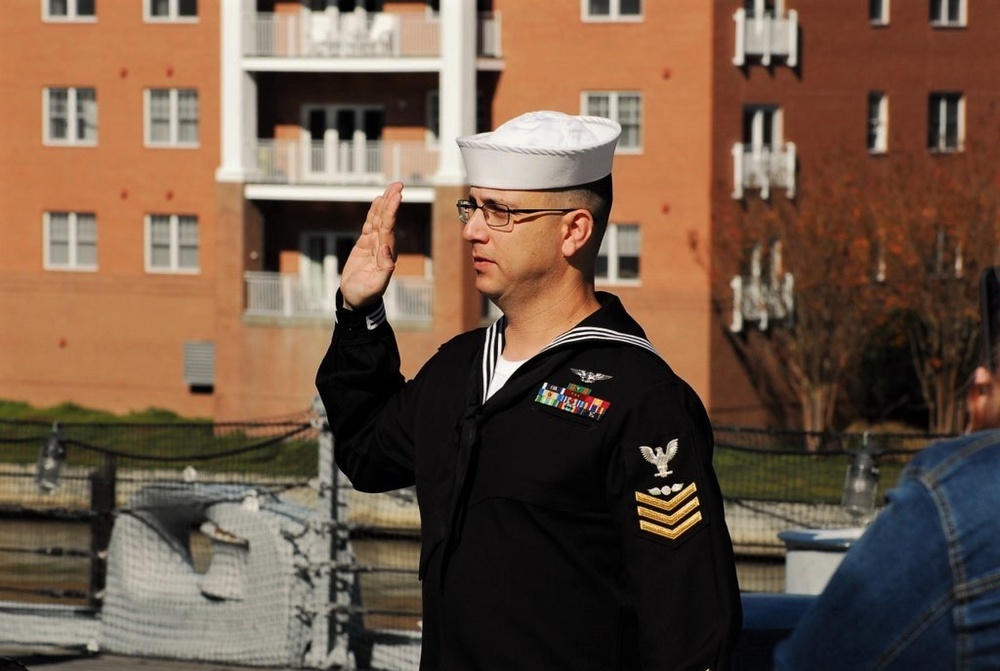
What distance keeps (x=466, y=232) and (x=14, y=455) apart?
2182 centimetres

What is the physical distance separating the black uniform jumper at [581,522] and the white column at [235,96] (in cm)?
3356

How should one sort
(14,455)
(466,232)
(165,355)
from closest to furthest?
(466,232), (14,455), (165,355)

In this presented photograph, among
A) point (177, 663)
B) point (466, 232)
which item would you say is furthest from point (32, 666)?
point (466, 232)

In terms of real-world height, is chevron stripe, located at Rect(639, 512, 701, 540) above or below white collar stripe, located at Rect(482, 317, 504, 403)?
below

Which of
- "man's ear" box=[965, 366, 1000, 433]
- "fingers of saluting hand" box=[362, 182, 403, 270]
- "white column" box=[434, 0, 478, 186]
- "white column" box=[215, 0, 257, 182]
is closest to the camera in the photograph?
"man's ear" box=[965, 366, 1000, 433]

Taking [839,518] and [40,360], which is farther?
[40,360]

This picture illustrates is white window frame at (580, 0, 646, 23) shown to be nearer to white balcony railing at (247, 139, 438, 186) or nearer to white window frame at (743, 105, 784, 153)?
white window frame at (743, 105, 784, 153)

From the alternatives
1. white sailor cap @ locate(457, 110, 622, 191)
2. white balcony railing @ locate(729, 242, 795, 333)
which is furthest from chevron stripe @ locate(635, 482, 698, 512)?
white balcony railing @ locate(729, 242, 795, 333)

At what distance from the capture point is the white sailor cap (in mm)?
4367

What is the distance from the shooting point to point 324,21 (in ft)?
123

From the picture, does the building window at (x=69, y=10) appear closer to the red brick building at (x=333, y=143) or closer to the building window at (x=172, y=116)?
the red brick building at (x=333, y=143)

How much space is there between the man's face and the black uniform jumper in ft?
0.47

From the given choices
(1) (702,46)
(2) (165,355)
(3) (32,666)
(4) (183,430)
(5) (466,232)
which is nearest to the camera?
(5) (466,232)

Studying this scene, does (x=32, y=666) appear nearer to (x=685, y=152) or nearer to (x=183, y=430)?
(x=183, y=430)
